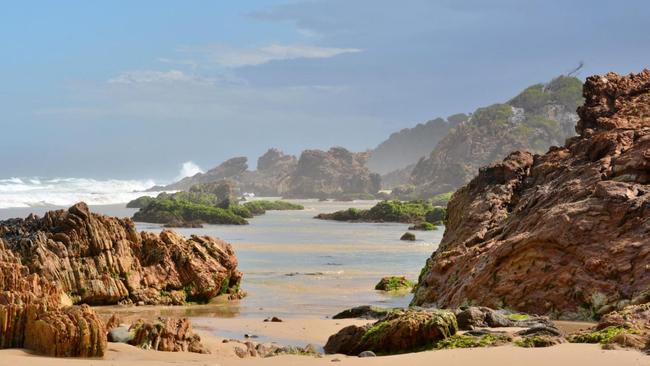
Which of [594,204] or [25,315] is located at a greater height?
[594,204]

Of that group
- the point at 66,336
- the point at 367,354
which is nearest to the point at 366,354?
the point at 367,354

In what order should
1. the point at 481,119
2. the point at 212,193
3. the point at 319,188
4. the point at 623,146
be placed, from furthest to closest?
the point at 481,119 → the point at 319,188 → the point at 212,193 → the point at 623,146

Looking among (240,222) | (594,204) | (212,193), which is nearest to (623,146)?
(594,204)

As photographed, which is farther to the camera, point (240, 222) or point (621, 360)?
point (240, 222)

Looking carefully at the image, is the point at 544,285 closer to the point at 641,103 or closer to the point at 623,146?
the point at 623,146

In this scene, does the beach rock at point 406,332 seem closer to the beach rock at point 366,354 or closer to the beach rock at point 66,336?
the beach rock at point 366,354

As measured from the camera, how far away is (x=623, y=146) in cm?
1967

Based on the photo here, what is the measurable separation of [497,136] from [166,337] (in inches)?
5157

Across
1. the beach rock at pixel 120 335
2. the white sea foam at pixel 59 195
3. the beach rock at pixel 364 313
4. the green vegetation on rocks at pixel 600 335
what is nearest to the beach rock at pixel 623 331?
the green vegetation on rocks at pixel 600 335

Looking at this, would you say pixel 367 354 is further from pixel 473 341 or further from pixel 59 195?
pixel 59 195

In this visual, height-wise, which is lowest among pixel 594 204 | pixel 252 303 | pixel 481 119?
pixel 252 303

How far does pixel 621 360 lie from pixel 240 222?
4915 centimetres

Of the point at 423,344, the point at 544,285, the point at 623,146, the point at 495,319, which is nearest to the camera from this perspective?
the point at 423,344

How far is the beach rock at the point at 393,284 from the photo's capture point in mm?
24155
